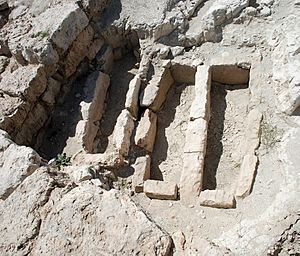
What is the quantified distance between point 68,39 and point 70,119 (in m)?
1.59

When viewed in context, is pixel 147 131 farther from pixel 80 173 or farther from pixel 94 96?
pixel 80 173

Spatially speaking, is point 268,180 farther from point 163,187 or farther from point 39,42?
point 39,42

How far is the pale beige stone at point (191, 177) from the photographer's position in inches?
276

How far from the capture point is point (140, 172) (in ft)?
24.8

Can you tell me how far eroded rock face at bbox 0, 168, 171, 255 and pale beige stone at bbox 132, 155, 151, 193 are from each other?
5.97 feet

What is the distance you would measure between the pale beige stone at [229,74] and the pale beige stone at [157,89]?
3.13ft

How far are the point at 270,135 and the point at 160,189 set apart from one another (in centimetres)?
203

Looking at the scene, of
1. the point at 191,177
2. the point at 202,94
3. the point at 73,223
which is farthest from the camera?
the point at 202,94

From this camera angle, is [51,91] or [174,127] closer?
[174,127]

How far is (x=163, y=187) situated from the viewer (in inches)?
282

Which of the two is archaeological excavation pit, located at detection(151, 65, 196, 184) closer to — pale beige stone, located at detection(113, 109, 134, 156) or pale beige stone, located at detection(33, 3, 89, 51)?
pale beige stone, located at detection(113, 109, 134, 156)

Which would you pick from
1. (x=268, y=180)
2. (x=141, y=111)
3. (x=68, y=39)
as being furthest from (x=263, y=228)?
(x=68, y=39)

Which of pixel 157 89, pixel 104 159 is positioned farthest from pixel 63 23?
pixel 104 159

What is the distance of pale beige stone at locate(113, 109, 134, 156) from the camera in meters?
7.83
